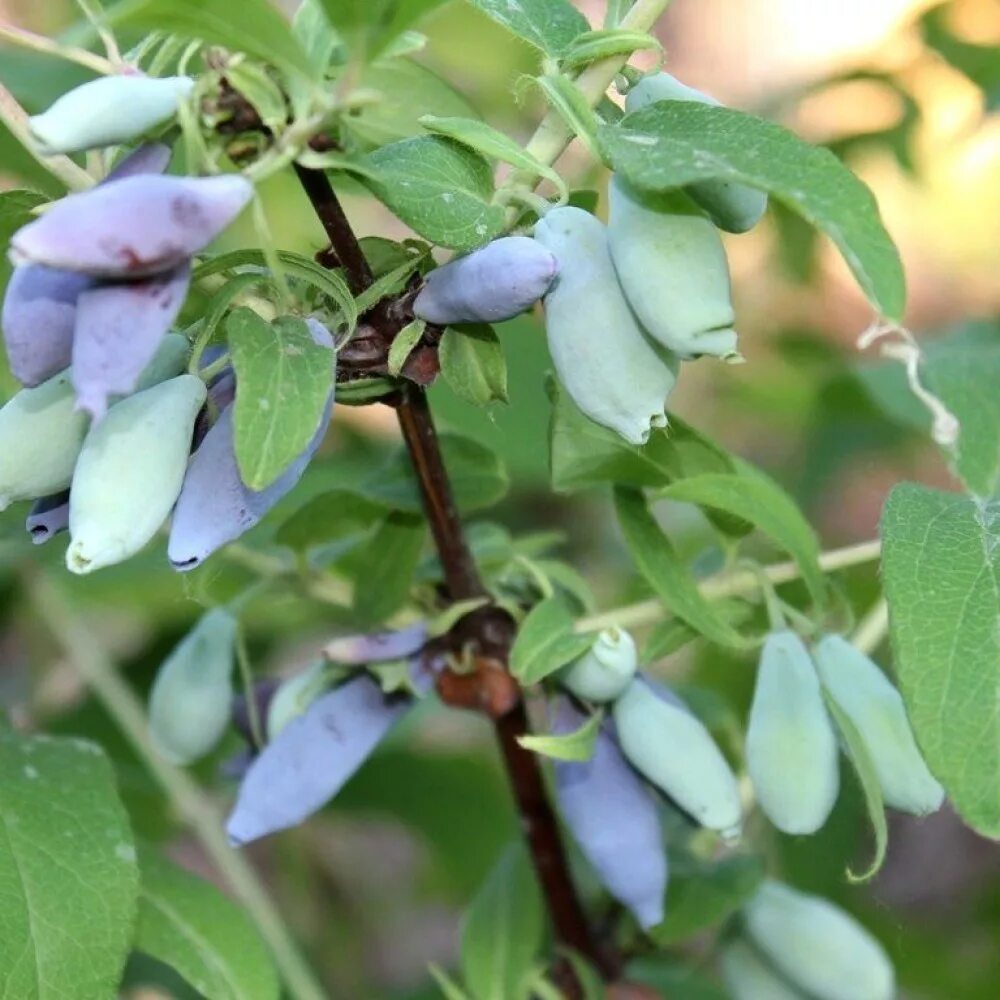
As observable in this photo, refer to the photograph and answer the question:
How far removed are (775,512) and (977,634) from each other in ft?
0.51

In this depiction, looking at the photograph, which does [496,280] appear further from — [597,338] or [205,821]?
[205,821]

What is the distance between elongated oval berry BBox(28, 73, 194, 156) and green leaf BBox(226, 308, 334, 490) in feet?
0.25

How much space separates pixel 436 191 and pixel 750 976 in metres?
0.51

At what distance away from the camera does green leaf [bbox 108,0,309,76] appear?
0.46 m

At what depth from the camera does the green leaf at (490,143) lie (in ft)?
1.80

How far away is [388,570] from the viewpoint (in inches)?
29.3

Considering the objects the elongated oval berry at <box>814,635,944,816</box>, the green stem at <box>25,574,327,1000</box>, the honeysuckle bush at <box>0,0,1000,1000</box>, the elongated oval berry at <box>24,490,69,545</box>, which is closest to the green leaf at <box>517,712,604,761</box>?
the honeysuckle bush at <box>0,0,1000,1000</box>

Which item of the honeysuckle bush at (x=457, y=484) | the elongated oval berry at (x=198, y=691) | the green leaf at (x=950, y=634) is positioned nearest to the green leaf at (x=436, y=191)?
the honeysuckle bush at (x=457, y=484)

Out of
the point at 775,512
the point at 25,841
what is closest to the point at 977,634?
the point at 775,512

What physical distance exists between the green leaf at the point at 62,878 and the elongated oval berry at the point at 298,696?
0.27ft

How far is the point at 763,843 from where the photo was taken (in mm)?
1188

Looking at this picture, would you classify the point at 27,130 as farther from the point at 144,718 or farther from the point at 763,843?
the point at 763,843

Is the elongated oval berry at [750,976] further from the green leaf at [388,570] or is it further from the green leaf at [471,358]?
the green leaf at [471,358]

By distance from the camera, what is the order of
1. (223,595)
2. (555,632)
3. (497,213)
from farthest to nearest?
(223,595) < (555,632) < (497,213)
